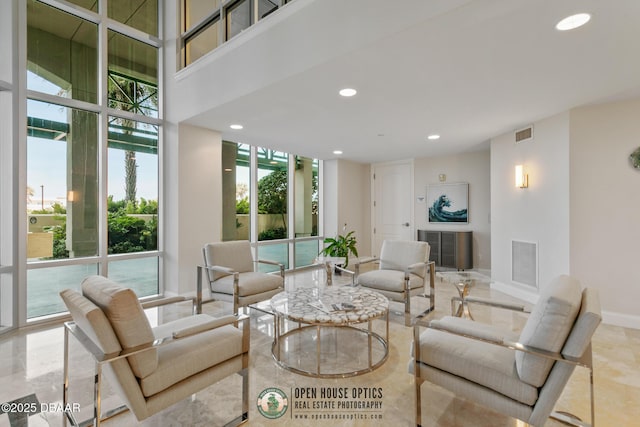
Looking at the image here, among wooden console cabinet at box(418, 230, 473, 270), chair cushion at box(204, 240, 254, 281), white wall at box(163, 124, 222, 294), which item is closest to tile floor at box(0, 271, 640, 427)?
chair cushion at box(204, 240, 254, 281)

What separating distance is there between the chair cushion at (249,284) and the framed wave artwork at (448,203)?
13.7 feet

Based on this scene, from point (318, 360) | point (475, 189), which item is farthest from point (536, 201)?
point (318, 360)

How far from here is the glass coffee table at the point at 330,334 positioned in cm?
232

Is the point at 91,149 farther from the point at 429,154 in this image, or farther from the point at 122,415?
the point at 429,154

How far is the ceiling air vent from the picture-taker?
4.19 metres

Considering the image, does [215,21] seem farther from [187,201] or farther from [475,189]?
[475,189]

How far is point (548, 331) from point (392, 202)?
5.74 meters

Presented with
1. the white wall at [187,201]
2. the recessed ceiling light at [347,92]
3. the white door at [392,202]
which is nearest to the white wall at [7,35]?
the white wall at [187,201]

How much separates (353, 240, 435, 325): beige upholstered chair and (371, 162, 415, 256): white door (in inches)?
111

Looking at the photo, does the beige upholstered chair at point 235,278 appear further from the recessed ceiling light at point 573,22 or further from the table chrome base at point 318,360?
the recessed ceiling light at point 573,22

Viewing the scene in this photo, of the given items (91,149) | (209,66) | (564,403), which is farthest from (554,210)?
(91,149)

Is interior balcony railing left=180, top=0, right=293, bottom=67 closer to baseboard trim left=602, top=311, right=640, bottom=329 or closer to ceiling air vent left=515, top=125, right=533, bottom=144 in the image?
ceiling air vent left=515, top=125, right=533, bottom=144

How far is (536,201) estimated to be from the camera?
162 inches

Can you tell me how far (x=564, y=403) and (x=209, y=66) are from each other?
4537mm
